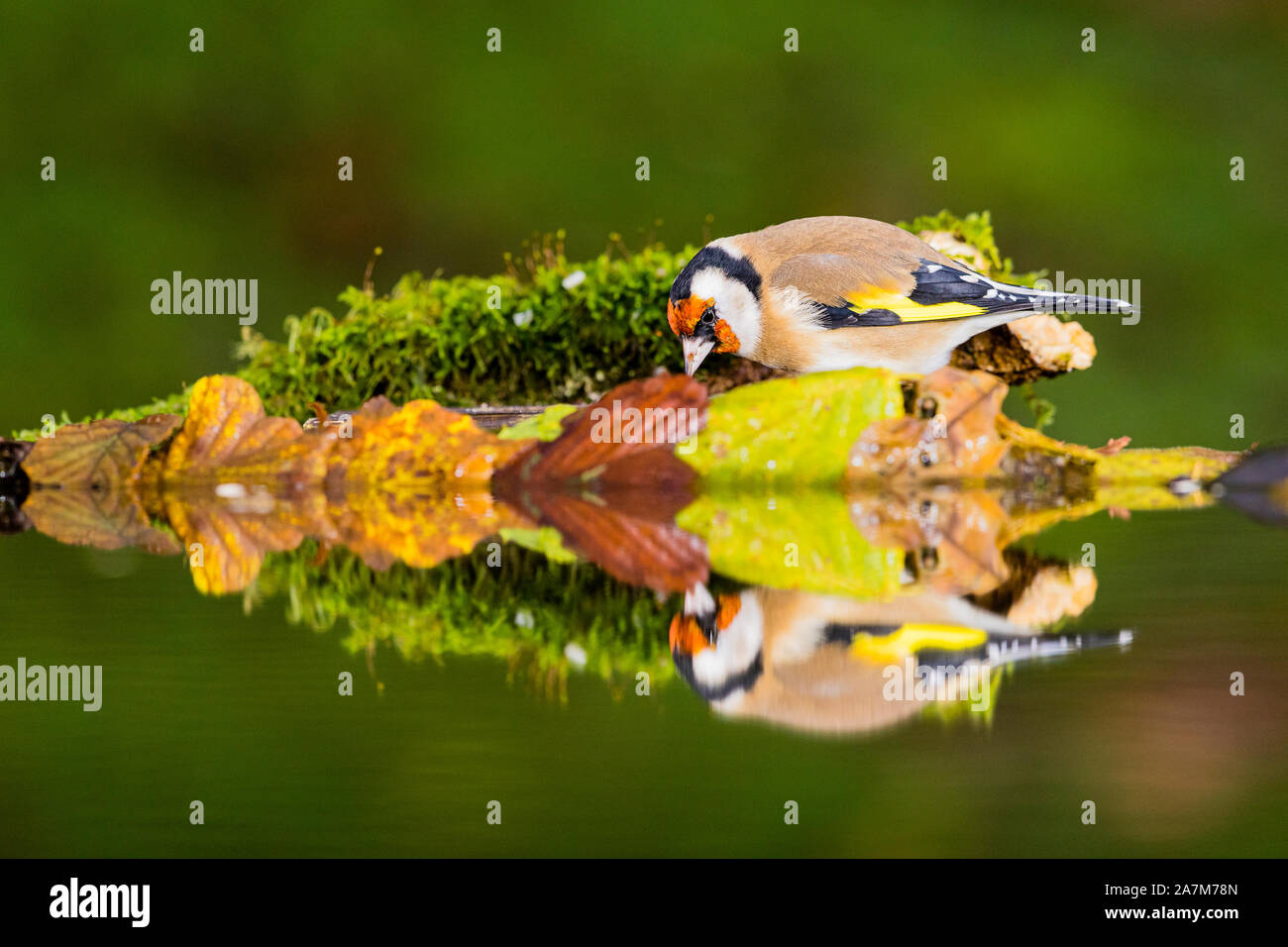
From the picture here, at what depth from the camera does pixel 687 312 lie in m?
4.43

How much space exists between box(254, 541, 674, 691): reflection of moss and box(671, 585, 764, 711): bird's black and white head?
3 centimetres

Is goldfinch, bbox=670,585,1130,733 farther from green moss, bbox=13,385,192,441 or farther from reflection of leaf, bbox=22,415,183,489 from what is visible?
green moss, bbox=13,385,192,441

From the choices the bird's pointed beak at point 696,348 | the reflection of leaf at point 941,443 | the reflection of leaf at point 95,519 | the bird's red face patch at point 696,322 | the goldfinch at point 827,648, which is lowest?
the goldfinch at point 827,648

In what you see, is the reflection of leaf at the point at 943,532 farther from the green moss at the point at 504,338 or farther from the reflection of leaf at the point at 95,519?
the reflection of leaf at the point at 95,519

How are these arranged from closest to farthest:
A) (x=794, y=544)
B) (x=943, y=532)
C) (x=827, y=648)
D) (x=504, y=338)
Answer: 1. (x=827, y=648)
2. (x=794, y=544)
3. (x=943, y=532)
4. (x=504, y=338)

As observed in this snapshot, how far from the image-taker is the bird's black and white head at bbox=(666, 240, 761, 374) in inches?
173

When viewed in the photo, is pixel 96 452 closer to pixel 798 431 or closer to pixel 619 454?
pixel 619 454

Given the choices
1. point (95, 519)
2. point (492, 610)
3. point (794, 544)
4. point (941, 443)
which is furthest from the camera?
point (941, 443)

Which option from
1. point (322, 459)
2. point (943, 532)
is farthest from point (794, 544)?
point (322, 459)

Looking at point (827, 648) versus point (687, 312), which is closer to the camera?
point (827, 648)

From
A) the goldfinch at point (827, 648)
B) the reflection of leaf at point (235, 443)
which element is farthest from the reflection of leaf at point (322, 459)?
the goldfinch at point (827, 648)

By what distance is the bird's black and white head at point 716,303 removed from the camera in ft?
14.4

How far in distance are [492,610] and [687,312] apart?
83.7 inches

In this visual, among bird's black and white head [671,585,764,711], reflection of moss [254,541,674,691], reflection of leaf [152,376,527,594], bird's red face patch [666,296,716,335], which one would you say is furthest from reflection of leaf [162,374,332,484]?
bird's black and white head [671,585,764,711]
